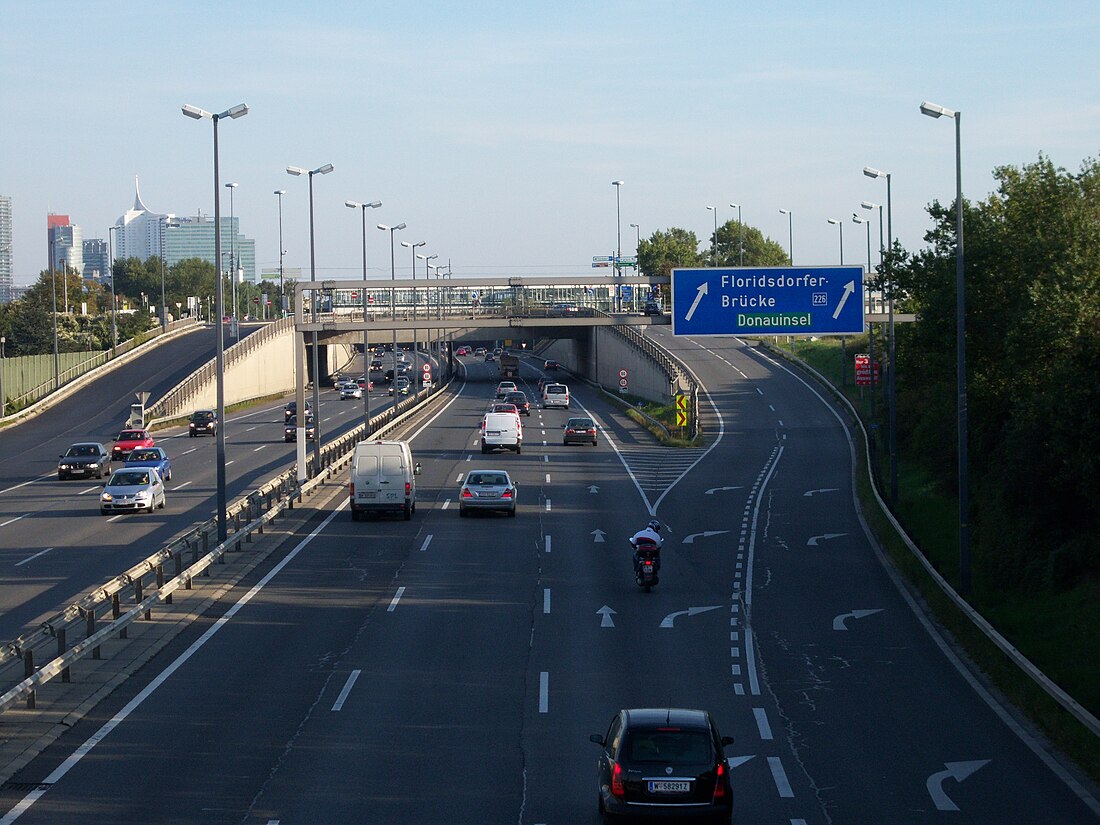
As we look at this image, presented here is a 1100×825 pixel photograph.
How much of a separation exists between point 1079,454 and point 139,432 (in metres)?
48.1

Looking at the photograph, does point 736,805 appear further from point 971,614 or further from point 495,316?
point 495,316

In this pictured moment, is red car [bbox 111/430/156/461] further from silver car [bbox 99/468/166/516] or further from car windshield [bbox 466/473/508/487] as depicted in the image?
car windshield [bbox 466/473/508/487]

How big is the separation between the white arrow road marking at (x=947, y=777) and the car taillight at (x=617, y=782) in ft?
12.9

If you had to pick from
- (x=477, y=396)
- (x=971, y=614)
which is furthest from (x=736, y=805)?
(x=477, y=396)

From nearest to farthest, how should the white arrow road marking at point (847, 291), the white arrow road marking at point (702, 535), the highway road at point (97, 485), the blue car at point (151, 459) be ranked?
the highway road at point (97, 485)
the white arrow road marking at point (702, 535)
the white arrow road marking at point (847, 291)
the blue car at point (151, 459)

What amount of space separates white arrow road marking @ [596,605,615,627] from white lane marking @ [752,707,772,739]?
21.5 ft

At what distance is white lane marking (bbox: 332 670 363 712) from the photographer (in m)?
18.8

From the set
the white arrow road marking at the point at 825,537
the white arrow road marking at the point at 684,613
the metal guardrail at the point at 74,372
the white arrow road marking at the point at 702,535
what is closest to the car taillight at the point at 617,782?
the white arrow road marking at the point at 684,613

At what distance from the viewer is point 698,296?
42688mm

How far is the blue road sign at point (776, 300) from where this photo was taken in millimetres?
42312

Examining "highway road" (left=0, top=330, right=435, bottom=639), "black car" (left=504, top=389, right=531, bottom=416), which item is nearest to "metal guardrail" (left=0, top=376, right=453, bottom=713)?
"highway road" (left=0, top=330, right=435, bottom=639)

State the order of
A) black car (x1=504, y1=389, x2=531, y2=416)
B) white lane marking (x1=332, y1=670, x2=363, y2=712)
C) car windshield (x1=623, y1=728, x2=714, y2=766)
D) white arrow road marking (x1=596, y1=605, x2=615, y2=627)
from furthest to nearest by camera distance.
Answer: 1. black car (x1=504, y1=389, x2=531, y2=416)
2. white arrow road marking (x1=596, y1=605, x2=615, y2=627)
3. white lane marking (x1=332, y1=670, x2=363, y2=712)
4. car windshield (x1=623, y1=728, x2=714, y2=766)

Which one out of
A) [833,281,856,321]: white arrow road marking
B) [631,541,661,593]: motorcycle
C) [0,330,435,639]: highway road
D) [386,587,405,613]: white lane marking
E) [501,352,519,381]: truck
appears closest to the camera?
[386,587,405,613]: white lane marking

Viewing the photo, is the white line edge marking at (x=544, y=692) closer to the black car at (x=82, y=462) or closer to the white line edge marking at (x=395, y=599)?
the white line edge marking at (x=395, y=599)
